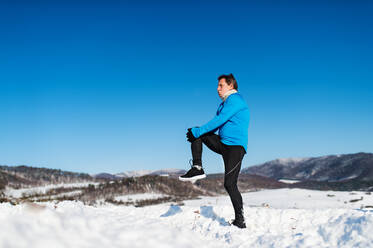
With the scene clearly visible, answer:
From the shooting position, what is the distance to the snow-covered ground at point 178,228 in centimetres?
255

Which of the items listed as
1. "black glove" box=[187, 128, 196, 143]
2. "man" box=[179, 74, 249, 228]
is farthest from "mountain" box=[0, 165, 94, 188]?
"man" box=[179, 74, 249, 228]

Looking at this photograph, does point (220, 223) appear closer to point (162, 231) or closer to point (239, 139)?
point (239, 139)

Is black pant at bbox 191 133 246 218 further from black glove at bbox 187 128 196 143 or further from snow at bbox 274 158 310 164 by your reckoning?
snow at bbox 274 158 310 164

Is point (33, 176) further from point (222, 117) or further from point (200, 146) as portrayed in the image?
point (222, 117)

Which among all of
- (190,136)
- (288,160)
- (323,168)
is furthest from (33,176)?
(288,160)

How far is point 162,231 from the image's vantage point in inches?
135

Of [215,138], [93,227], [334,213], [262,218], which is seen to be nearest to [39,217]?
[93,227]

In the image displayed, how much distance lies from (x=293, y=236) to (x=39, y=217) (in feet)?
14.1

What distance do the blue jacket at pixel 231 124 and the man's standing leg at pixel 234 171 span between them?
159 mm

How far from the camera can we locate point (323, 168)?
55.2 m

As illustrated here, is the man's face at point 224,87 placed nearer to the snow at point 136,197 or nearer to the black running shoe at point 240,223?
the black running shoe at point 240,223

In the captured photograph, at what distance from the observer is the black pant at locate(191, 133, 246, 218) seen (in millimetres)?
6094

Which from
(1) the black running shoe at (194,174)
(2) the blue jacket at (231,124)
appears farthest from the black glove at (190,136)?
(1) the black running shoe at (194,174)

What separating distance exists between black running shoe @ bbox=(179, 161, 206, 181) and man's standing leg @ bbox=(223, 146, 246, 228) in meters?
0.49
